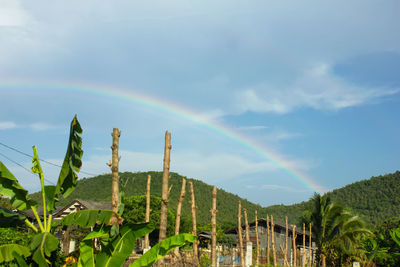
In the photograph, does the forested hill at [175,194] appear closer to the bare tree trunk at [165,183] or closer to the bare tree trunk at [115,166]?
the bare tree trunk at [165,183]

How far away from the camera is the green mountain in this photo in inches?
3211

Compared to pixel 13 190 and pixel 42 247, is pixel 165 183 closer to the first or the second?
pixel 13 190

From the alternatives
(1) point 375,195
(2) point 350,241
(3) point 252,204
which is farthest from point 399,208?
(2) point 350,241

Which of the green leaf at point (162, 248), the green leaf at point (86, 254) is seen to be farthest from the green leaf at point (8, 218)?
the green leaf at point (162, 248)

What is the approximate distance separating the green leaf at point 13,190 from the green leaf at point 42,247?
1.04m

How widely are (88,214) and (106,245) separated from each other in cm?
74

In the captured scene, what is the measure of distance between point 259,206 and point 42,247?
95369 millimetres

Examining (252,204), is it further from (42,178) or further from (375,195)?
(42,178)

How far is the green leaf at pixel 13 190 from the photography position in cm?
797

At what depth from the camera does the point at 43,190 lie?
859 cm

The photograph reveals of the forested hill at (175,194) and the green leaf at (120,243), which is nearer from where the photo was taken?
the green leaf at (120,243)

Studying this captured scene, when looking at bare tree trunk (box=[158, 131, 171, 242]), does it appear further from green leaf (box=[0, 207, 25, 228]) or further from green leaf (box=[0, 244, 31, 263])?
green leaf (box=[0, 244, 31, 263])

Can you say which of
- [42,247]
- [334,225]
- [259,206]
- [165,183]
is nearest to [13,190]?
[42,247]

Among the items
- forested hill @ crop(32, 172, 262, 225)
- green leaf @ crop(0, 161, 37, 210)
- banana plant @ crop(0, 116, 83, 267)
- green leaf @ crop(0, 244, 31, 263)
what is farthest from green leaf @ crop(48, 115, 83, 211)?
forested hill @ crop(32, 172, 262, 225)
